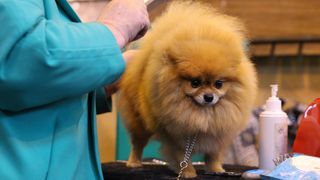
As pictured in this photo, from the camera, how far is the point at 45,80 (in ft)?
1.50

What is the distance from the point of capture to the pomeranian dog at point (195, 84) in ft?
2.40

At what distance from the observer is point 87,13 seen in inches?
35.8

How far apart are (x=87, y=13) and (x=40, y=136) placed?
465 millimetres

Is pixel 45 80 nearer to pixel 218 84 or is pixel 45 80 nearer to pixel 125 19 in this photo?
pixel 125 19

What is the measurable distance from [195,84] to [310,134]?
0.23 metres

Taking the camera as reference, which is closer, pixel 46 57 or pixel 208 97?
pixel 46 57

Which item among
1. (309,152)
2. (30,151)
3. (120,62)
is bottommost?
(309,152)

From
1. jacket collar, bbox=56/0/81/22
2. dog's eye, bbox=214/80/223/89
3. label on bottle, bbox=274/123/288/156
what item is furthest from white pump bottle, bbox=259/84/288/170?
jacket collar, bbox=56/0/81/22

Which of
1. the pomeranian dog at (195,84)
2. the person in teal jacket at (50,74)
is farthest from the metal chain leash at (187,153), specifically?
the person in teal jacket at (50,74)

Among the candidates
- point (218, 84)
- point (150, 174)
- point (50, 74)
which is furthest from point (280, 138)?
point (50, 74)

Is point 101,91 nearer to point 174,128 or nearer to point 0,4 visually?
point 174,128

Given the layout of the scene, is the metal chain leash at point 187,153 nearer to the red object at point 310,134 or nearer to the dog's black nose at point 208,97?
the dog's black nose at point 208,97

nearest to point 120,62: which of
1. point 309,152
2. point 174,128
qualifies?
point 174,128

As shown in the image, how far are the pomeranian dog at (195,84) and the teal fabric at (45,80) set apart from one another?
236mm
